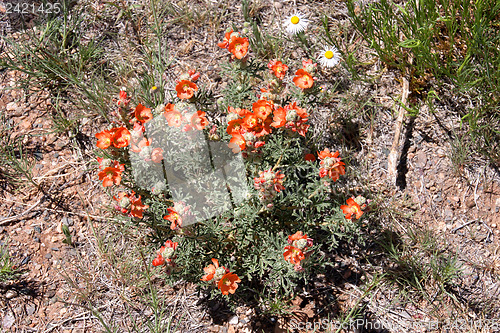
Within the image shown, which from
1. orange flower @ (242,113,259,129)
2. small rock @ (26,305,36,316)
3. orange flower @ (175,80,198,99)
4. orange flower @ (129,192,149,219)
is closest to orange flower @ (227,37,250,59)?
orange flower @ (175,80,198,99)

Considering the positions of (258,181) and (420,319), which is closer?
(258,181)

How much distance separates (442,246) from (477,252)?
303 mm

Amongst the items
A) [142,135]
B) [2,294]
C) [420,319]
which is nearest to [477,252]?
[420,319]

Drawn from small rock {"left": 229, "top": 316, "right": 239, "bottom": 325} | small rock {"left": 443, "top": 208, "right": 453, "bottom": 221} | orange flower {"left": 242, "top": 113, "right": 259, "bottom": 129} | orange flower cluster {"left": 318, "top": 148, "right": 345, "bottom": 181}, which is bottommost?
small rock {"left": 229, "top": 316, "right": 239, "bottom": 325}

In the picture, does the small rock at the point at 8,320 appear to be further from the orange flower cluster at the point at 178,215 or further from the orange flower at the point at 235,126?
the orange flower at the point at 235,126

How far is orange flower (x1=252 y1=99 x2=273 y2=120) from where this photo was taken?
9.85 ft

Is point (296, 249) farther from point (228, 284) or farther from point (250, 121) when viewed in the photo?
point (250, 121)

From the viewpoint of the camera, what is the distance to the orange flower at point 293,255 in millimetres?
2873

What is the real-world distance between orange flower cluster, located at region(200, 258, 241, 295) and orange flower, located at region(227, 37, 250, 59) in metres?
1.54

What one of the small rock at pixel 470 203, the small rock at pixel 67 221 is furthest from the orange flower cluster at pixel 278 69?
the small rock at pixel 67 221

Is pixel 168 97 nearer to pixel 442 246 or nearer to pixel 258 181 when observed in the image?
pixel 258 181

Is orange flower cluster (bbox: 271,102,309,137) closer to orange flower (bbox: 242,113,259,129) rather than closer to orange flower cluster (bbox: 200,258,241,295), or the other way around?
orange flower (bbox: 242,113,259,129)

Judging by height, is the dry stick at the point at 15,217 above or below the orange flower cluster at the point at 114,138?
below

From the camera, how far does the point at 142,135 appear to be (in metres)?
3.11
